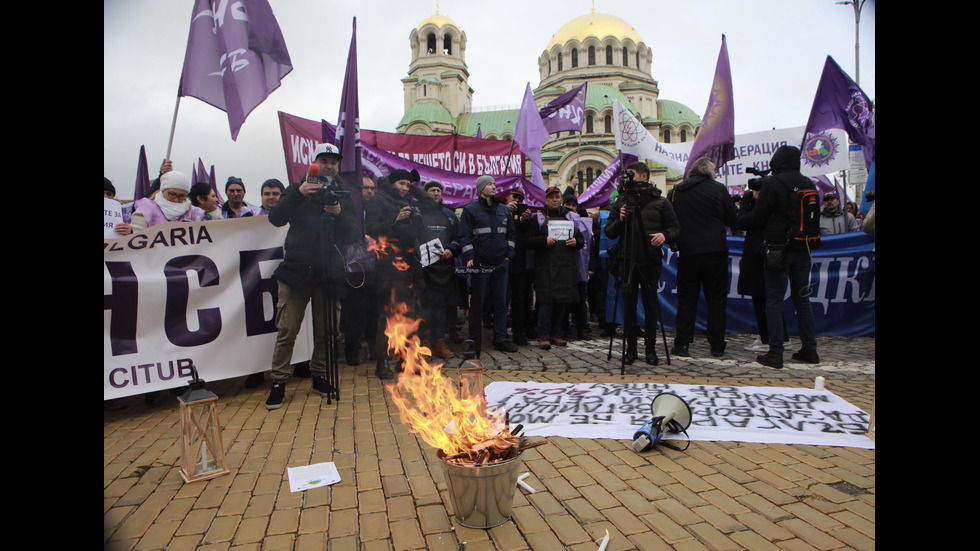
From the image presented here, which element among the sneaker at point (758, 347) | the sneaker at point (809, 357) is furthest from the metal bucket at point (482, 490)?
the sneaker at point (758, 347)

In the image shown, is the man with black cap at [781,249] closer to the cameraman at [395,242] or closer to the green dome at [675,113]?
the cameraman at [395,242]

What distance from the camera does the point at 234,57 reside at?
4.89 m

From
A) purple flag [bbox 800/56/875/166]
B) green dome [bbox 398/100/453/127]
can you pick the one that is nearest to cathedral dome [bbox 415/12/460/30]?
green dome [bbox 398/100/453/127]

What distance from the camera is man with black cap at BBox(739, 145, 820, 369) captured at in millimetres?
5617

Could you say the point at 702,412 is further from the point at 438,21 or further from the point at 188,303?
the point at 438,21

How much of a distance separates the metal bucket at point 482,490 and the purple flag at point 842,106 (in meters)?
8.19

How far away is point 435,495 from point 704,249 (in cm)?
456

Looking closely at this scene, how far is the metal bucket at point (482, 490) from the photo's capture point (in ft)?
7.72

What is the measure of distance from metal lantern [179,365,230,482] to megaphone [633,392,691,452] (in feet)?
8.26

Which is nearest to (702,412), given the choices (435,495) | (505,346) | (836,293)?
(435,495)

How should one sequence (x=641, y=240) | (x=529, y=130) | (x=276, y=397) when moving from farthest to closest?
1. (x=529, y=130)
2. (x=641, y=240)
3. (x=276, y=397)

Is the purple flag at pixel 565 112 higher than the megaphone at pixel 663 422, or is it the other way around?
the purple flag at pixel 565 112

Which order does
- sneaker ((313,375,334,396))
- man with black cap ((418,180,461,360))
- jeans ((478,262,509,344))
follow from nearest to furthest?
sneaker ((313,375,334,396)) < man with black cap ((418,180,461,360)) < jeans ((478,262,509,344))

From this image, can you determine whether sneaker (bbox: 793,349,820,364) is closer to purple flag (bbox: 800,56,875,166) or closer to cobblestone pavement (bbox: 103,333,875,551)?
cobblestone pavement (bbox: 103,333,875,551)
